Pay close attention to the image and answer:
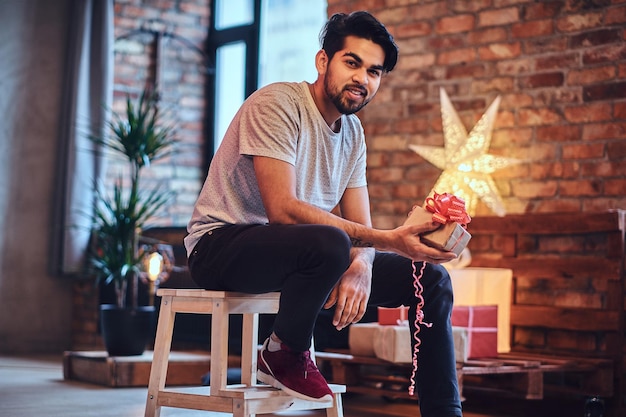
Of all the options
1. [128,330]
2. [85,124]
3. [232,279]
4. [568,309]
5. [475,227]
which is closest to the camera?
[232,279]

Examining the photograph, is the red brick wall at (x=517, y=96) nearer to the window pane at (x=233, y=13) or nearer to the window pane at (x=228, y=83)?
the window pane at (x=233, y=13)

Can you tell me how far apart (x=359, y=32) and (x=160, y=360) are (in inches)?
39.9

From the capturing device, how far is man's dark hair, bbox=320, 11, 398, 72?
2.53 meters

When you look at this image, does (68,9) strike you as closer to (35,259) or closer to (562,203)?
(35,259)

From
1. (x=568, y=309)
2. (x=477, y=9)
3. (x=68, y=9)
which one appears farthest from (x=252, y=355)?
(x=68, y=9)

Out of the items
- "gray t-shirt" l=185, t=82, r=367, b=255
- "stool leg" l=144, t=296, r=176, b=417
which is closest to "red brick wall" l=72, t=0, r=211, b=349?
"stool leg" l=144, t=296, r=176, b=417

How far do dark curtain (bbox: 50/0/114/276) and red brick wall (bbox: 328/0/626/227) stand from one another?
1.89 meters

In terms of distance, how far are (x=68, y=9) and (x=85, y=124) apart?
0.78 m

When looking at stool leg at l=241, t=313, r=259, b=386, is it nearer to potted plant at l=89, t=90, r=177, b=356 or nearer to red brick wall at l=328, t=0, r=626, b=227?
red brick wall at l=328, t=0, r=626, b=227

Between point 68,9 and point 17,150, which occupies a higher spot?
point 68,9

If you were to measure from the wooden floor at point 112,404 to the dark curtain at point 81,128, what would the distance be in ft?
4.59

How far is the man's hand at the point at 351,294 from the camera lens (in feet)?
7.75

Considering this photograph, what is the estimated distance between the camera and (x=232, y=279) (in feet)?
7.92

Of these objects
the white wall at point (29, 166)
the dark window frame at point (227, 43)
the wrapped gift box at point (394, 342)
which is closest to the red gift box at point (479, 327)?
the wrapped gift box at point (394, 342)
